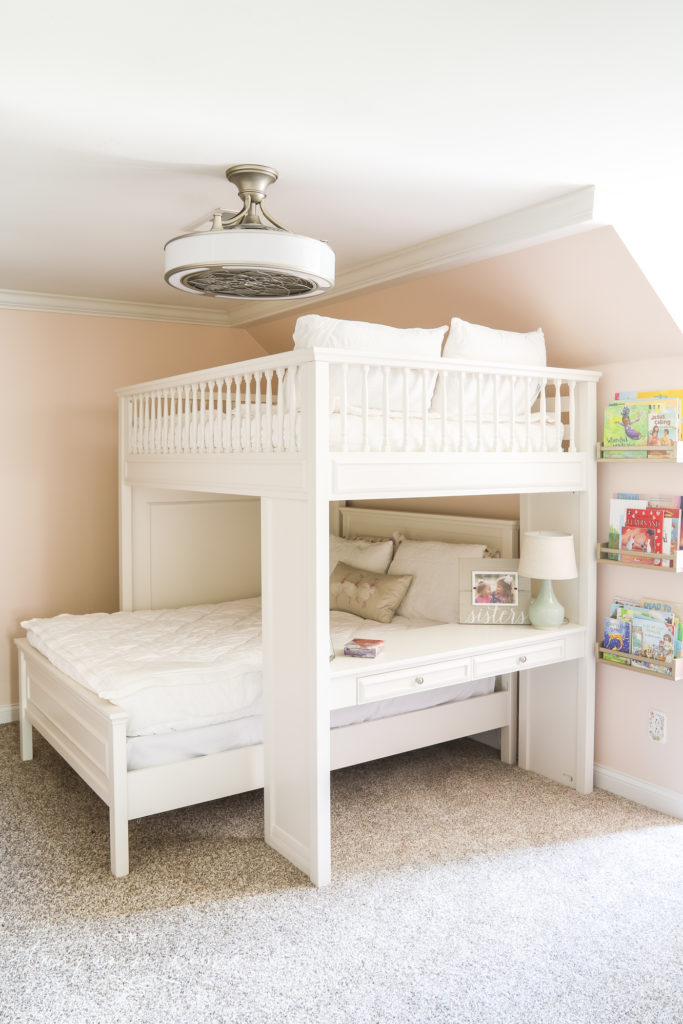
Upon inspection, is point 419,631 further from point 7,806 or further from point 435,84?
point 435,84

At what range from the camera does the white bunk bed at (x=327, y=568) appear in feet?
8.68

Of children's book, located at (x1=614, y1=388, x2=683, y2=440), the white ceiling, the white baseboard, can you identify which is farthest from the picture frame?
the white baseboard

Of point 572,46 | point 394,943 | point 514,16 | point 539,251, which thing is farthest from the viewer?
point 539,251

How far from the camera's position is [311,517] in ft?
8.47

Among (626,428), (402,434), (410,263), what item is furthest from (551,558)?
(410,263)

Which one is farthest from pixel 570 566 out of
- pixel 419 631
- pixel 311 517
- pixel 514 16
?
pixel 514 16

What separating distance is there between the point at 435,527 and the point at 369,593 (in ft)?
1.86

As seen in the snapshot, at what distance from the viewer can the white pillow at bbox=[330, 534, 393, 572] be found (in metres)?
4.33

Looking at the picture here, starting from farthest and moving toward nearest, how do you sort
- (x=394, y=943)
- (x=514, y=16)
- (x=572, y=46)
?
(x=394, y=943) < (x=572, y=46) < (x=514, y=16)

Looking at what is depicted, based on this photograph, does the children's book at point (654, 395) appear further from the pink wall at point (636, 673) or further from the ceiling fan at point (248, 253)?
the ceiling fan at point (248, 253)

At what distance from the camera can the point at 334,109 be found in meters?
2.07

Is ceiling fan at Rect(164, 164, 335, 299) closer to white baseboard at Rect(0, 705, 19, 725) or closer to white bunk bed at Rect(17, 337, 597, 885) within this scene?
white bunk bed at Rect(17, 337, 597, 885)

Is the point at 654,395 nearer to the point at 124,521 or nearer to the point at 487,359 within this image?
the point at 487,359

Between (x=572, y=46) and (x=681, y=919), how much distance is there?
8.14 feet
